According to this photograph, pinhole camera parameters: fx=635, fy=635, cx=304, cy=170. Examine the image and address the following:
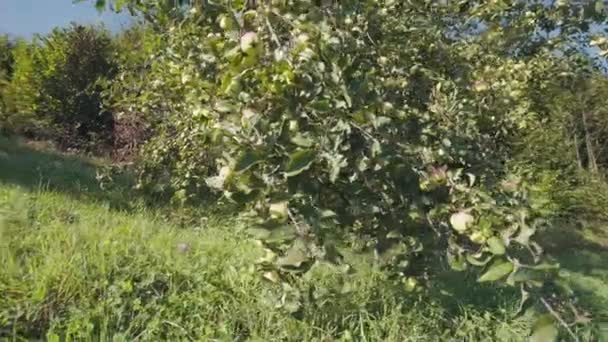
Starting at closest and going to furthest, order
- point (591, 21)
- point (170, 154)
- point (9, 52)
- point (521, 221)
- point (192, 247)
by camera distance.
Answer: point (521, 221), point (591, 21), point (192, 247), point (170, 154), point (9, 52)

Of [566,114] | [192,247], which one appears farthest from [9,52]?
[566,114]

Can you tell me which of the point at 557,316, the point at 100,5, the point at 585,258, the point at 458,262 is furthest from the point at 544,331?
the point at 585,258

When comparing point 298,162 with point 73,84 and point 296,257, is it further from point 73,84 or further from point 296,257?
point 73,84

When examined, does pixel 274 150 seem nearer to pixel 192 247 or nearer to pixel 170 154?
pixel 192 247

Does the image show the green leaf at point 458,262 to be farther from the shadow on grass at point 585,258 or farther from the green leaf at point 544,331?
the shadow on grass at point 585,258

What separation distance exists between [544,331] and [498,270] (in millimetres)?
220

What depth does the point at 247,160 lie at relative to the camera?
5.70 feet

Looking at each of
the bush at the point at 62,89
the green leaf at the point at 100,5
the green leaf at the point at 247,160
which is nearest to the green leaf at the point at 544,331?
the green leaf at the point at 247,160

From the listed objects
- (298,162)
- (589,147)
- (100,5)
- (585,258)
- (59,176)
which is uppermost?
(100,5)

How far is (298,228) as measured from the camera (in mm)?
1896

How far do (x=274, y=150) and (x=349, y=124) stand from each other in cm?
24

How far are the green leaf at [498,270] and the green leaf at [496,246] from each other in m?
0.05

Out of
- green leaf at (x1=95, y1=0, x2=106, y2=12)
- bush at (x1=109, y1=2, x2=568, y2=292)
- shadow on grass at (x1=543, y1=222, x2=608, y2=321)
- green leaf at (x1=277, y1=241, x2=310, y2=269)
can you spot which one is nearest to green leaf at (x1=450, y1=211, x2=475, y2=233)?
bush at (x1=109, y1=2, x2=568, y2=292)

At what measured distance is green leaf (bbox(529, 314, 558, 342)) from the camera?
1.54 m
